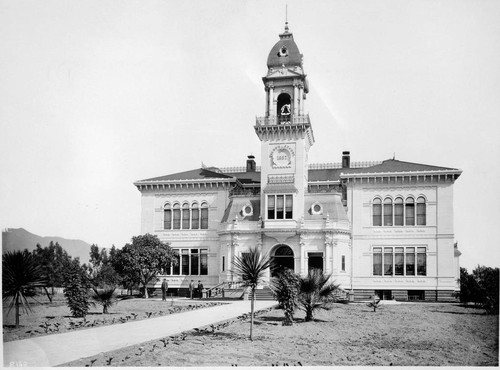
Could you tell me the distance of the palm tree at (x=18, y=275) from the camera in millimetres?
19891

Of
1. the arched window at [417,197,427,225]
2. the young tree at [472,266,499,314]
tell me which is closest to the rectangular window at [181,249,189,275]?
the arched window at [417,197,427,225]

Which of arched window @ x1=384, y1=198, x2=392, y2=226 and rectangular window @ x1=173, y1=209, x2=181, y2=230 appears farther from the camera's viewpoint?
rectangular window @ x1=173, y1=209, x2=181, y2=230

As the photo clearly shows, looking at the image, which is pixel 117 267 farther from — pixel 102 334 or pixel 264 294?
pixel 102 334

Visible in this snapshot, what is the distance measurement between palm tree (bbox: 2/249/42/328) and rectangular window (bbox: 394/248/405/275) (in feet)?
100

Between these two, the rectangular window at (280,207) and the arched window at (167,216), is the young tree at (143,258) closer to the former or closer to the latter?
the arched window at (167,216)

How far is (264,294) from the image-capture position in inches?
1534

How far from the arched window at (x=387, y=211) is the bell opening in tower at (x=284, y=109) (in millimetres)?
10108

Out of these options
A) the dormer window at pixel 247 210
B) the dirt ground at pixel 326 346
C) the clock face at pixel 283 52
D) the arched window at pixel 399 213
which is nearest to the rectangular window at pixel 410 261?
the arched window at pixel 399 213

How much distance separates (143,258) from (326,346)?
81.8 ft

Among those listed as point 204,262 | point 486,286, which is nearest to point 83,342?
point 486,286

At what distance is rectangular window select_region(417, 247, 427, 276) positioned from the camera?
43812mm

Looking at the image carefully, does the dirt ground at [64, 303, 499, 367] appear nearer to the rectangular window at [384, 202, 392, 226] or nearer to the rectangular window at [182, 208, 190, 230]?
the rectangular window at [384, 202, 392, 226]

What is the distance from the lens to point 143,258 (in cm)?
4109

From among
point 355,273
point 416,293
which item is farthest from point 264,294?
point 416,293
